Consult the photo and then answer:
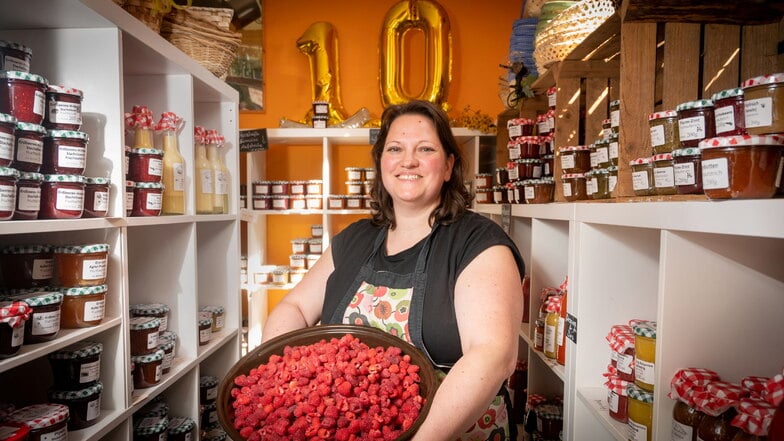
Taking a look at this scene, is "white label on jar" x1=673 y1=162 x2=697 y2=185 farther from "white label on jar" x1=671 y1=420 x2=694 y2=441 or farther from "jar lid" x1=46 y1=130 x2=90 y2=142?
"jar lid" x1=46 y1=130 x2=90 y2=142

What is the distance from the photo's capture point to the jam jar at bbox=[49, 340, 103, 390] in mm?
1331

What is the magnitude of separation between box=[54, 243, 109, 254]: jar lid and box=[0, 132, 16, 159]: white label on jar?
35 centimetres

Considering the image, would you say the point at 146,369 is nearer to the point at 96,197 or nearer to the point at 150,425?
the point at 150,425

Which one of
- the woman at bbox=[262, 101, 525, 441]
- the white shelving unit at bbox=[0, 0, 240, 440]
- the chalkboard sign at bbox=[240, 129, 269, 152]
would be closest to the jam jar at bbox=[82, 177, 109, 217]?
the white shelving unit at bbox=[0, 0, 240, 440]

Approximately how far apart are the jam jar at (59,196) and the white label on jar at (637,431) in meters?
1.52

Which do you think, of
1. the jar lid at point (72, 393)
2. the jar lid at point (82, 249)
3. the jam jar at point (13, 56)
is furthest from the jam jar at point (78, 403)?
the jam jar at point (13, 56)

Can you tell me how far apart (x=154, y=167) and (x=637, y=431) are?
5.39ft

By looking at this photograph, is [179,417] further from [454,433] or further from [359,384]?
[454,433]

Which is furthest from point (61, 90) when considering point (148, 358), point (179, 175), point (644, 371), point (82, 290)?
point (644, 371)

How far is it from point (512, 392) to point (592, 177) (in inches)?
56.0

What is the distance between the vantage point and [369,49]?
4.06 m

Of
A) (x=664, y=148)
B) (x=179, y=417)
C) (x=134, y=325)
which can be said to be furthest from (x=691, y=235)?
(x=179, y=417)

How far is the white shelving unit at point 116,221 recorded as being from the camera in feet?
4.25

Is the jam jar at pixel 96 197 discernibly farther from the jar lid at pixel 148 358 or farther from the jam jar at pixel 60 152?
the jar lid at pixel 148 358
